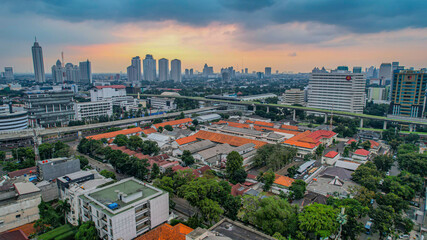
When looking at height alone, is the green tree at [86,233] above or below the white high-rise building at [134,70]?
below

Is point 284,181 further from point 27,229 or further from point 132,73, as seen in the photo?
point 132,73

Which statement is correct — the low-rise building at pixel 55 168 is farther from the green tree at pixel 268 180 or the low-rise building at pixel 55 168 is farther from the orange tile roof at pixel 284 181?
the orange tile roof at pixel 284 181

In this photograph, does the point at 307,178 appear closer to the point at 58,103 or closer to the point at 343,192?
the point at 343,192

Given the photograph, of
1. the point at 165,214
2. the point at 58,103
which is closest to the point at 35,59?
the point at 58,103

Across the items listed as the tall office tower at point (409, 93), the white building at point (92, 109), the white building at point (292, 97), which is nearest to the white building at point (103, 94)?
the white building at point (92, 109)

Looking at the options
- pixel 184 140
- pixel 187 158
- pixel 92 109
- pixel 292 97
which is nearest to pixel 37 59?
pixel 92 109

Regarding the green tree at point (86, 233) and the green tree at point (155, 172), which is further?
the green tree at point (155, 172)
